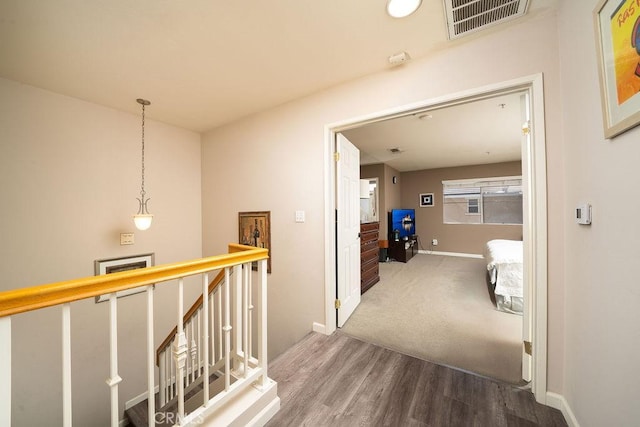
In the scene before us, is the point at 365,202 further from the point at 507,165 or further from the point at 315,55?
the point at 507,165

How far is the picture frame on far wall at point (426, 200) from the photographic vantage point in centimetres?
684

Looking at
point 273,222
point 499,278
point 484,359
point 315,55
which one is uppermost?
point 315,55

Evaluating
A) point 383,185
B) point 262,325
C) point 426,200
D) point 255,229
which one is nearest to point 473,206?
point 426,200

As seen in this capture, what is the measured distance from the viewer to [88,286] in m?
0.80

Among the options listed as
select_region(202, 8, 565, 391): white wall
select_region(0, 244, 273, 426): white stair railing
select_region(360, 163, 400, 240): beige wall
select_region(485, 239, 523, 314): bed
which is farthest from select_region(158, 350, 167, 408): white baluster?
A: select_region(360, 163, 400, 240): beige wall

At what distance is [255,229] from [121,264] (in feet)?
5.39

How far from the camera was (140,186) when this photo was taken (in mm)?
2984

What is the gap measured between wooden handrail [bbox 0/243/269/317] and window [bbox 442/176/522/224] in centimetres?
686

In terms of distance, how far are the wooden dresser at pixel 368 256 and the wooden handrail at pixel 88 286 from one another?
2660 millimetres

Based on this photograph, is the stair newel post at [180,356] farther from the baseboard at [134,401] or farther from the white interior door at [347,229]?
the baseboard at [134,401]

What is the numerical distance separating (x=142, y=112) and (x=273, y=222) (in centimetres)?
212

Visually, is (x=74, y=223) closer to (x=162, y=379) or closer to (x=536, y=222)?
(x=162, y=379)

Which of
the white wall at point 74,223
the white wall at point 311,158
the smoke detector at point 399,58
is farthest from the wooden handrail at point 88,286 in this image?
the white wall at point 74,223

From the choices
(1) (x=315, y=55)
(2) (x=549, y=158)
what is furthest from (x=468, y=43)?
(1) (x=315, y=55)
